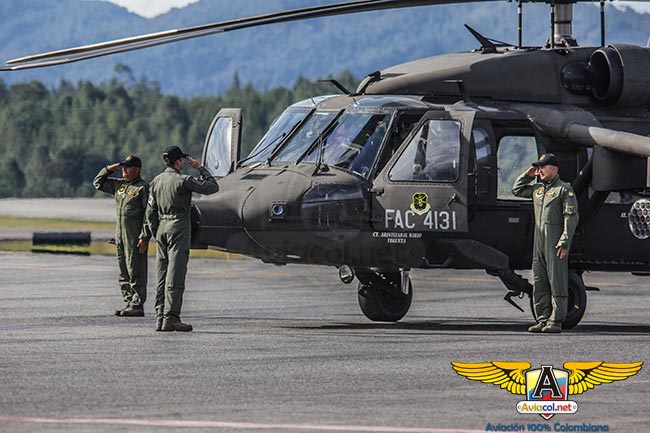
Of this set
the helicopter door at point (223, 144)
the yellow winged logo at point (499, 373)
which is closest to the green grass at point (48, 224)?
the helicopter door at point (223, 144)

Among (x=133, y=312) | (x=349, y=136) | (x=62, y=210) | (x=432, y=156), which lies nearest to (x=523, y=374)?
(x=432, y=156)

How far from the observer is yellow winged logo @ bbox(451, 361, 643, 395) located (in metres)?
11.3

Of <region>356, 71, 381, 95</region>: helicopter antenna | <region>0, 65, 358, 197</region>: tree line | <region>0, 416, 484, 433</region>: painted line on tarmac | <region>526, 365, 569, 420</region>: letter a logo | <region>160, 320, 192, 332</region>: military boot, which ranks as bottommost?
<region>0, 65, 358, 197</region>: tree line

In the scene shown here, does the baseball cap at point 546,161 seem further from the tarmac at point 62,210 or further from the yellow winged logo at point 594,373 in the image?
the tarmac at point 62,210

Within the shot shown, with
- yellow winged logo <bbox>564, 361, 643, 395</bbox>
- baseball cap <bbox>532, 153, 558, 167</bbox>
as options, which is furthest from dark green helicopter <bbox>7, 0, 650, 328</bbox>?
yellow winged logo <bbox>564, 361, 643, 395</bbox>

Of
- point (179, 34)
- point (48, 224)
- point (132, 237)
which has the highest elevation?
point (179, 34)

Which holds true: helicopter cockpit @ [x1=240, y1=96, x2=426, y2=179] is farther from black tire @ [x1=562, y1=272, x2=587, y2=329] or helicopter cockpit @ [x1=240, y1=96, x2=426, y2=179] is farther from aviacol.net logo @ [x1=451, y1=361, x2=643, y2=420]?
aviacol.net logo @ [x1=451, y1=361, x2=643, y2=420]

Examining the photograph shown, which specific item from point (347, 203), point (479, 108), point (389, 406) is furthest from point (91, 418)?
point (479, 108)

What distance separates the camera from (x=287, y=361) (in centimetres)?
1266

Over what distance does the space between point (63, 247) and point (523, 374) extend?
2409 cm

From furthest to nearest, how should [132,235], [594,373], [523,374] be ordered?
[132,235] < [594,373] < [523,374]

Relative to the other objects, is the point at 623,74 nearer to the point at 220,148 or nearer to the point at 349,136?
the point at 349,136

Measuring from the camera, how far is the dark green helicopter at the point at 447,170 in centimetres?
1577

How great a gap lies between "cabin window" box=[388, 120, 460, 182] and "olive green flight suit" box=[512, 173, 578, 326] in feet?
3.29
